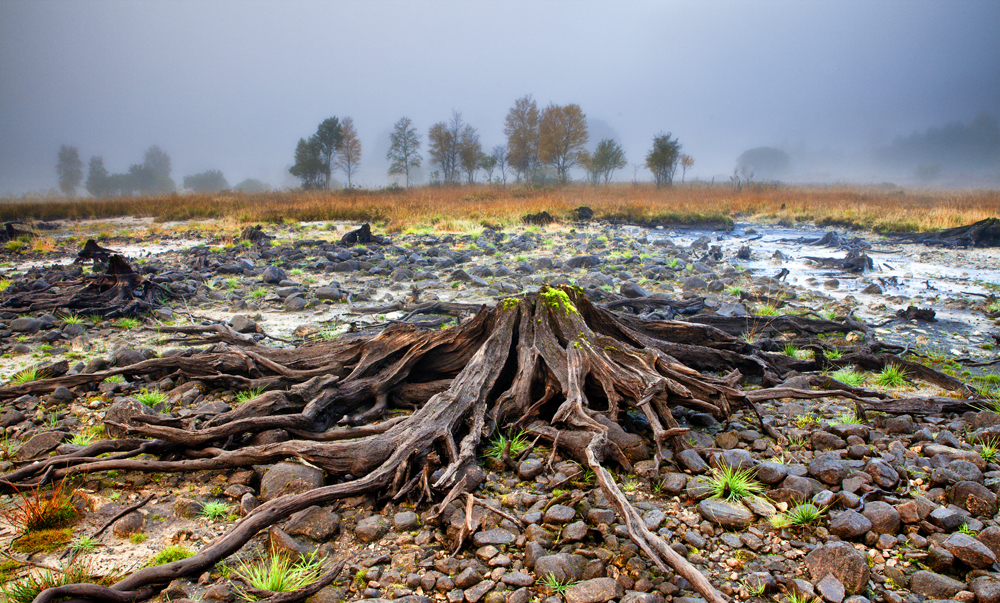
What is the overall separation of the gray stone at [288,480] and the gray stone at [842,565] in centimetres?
262

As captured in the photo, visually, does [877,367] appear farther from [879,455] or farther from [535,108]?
[535,108]

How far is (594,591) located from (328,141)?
255ft

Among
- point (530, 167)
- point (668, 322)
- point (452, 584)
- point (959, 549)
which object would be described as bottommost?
point (452, 584)

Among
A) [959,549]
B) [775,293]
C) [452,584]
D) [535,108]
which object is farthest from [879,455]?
[535,108]

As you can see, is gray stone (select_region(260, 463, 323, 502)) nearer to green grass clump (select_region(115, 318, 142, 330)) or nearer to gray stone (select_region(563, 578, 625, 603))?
gray stone (select_region(563, 578, 625, 603))

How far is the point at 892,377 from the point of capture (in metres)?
4.77

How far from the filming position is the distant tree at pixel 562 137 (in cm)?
6425

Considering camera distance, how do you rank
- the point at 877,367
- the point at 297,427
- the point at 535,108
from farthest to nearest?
the point at 535,108 → the point at 877,367 → the point at 297,427

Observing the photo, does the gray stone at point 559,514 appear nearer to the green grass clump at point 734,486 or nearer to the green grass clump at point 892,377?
the green grass clump at point 734,486

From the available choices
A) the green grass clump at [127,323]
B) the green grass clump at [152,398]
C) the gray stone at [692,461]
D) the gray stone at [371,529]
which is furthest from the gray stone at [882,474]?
the green grass clump at [127,323]

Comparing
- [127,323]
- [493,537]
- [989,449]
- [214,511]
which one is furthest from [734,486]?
[127,323]

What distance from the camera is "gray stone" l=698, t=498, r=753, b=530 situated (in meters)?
2.60

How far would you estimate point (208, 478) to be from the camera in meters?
3.18

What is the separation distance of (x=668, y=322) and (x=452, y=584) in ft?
11.7
